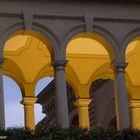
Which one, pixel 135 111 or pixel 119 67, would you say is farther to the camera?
pixel 135 111

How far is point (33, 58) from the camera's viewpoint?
108 ft

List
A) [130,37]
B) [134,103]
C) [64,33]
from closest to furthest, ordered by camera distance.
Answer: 1. [64,33]
2. [130,37]
3. [134,103]

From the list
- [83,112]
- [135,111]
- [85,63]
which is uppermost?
[85,63]

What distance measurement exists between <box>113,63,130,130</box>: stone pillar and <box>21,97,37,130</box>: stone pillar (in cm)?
530

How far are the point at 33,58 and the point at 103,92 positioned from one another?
8.71 m

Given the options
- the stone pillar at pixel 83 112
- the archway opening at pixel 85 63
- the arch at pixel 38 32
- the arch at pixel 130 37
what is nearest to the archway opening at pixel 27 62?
the archway opening at pixel 85 63

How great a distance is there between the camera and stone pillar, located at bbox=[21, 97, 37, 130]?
1260 inches

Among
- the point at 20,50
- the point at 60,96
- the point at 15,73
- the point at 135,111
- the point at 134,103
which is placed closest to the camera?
the point at 60,96

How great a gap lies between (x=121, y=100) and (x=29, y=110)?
19.2ft

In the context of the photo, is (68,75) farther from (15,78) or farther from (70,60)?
(15,78)

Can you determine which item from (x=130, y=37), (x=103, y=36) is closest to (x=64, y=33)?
(x=103, y=36)

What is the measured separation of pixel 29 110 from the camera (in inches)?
1271

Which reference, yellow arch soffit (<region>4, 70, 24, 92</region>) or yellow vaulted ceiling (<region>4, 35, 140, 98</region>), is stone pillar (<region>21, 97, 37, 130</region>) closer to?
yellow arch soffit (<region>4, 70, 24, 92</region>)

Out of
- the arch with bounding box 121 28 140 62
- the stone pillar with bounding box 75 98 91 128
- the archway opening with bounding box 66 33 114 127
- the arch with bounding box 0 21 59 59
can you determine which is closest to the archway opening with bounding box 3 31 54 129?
the archway opening with bounding box 66 33 114 127
